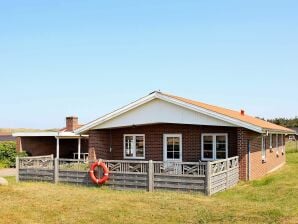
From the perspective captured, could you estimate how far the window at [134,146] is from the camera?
77.3 ft

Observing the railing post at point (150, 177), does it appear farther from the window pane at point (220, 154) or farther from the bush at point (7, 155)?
the bush at point (7, 155)

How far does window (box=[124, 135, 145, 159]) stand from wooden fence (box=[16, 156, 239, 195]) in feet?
10.7

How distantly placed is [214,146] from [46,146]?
17.5m

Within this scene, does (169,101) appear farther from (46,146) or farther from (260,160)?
(46,146)

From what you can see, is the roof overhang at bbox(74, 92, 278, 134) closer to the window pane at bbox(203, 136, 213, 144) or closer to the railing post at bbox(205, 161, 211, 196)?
the window pane at bbox(203, 136, 213, 144)

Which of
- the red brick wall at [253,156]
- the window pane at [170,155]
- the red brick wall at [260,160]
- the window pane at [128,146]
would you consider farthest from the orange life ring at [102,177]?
the red brick wall at [260,160]

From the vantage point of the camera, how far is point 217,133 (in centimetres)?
2148

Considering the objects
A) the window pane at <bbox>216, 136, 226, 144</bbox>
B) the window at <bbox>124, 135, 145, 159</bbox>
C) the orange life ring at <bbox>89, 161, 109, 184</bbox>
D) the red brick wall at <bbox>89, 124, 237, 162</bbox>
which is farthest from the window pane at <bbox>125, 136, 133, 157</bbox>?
the orange life ring at <bbox>89, 161, 109, 184</bbox>

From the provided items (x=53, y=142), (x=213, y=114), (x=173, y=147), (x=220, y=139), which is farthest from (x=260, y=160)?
(x=53, y=142)

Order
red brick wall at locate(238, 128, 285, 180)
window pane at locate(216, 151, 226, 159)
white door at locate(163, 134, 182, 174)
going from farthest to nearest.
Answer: white door at locate(163, 134, 182, 174) < window pane at locate(216, 151, 226, 159) < red brick wall at locate(238, 128, 285, 180)

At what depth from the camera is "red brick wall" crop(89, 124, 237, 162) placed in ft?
70.9

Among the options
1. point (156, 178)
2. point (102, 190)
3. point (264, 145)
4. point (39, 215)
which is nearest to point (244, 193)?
point (156, 178)

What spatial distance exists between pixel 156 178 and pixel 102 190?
232cm

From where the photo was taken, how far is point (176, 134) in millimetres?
22625
